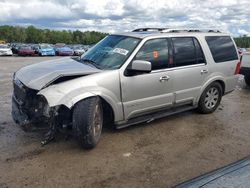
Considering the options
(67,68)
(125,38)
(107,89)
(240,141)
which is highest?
(125,38)

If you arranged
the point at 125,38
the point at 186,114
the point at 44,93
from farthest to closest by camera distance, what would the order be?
the point at 186,114, the point at 125,38, the point at 44,93

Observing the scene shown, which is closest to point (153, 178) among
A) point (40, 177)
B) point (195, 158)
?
point (195, 158)

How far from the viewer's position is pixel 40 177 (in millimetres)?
3729

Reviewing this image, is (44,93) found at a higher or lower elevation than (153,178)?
higher

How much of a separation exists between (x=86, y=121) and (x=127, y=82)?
1.06 m

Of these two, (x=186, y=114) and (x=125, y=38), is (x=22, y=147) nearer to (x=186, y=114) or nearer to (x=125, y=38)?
(x=125, y=38)

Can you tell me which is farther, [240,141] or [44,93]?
[240,141]

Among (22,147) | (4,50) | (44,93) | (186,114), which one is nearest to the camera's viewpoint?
(44,93)

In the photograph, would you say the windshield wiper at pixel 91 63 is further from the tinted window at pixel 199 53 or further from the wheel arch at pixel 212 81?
the wheel arch at pixel 212 81

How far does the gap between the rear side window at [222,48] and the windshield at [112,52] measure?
1.93 metres

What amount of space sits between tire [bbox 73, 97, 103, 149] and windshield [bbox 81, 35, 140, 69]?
0.82m

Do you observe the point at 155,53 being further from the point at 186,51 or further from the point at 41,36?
the point at 41,36

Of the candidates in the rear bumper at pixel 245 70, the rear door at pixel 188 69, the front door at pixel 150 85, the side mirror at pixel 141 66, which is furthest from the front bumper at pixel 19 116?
the rear bumper at pixel 245 70

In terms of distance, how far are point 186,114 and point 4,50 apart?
29450 mm
